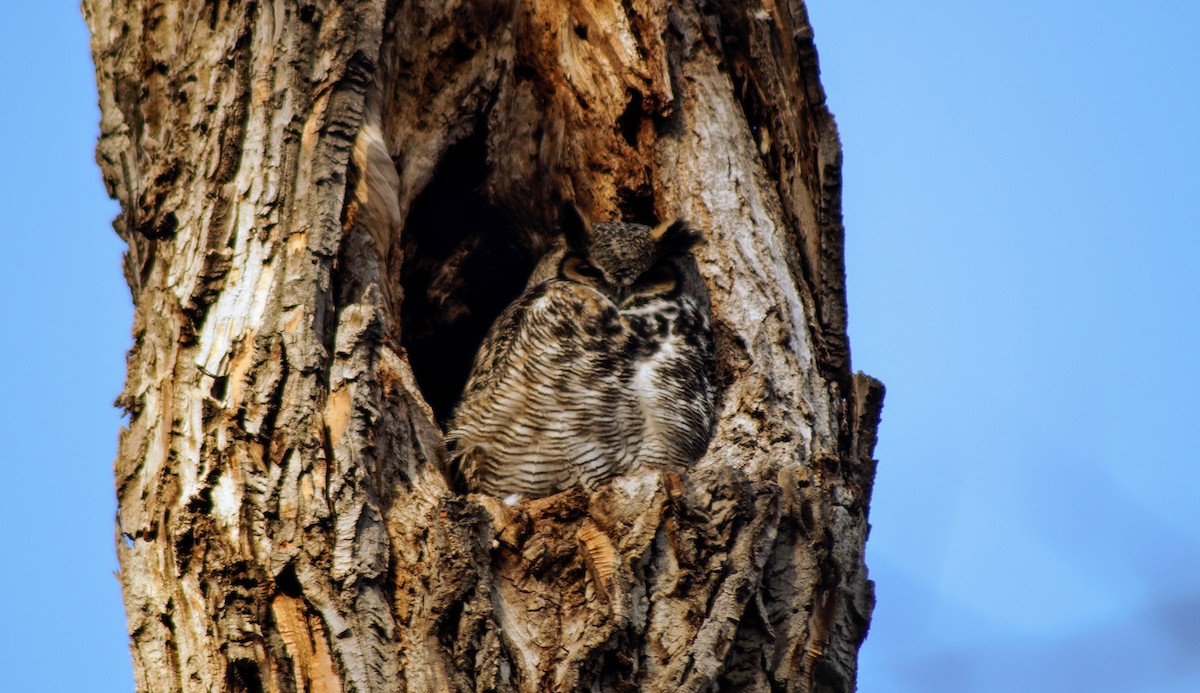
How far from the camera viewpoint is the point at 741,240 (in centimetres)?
359

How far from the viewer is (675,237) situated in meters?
3.56

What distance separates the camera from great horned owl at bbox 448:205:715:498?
3.36 meters

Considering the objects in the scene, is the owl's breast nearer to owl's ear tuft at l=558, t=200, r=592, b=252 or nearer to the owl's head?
the owl's head

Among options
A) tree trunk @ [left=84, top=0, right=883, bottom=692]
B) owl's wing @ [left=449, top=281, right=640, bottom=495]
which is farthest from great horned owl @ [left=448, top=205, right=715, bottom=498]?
tree trunk @ [left=84, top=0, right=883, bottom=692]

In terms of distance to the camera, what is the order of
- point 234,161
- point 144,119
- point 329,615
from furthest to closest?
point 144,119
point 234,161
point 329,615

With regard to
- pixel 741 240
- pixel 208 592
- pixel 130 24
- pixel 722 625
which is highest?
pixel 130 24

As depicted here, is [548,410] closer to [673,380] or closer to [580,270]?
[673,380]

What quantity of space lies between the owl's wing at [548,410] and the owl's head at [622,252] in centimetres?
21

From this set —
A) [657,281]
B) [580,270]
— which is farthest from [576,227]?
[657,281]

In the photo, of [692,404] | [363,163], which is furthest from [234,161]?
[692,404]

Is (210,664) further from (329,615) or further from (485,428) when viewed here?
(485,428)

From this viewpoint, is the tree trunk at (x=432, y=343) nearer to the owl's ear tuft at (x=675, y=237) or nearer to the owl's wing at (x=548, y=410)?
the owl's ear tuft at (x=675, y=237)

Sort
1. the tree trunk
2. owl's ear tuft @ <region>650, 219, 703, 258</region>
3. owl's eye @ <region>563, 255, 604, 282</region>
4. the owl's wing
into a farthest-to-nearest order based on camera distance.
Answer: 1. owl's eye @ <region>563, 255, 604, 282</region>
2. owl's ear tuft @ <region>650, 219, 703, 258</region>
3. the owl's wing
4. the tree trunk

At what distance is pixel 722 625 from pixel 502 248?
2.01 m
